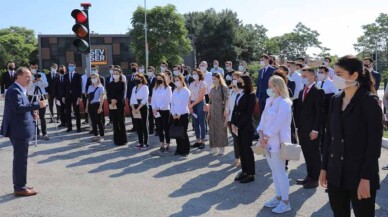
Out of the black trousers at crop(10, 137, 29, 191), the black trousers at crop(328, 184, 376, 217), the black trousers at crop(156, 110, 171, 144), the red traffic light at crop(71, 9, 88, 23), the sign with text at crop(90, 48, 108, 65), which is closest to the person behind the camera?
the black trousers at crop(328, 184, 376, 217)

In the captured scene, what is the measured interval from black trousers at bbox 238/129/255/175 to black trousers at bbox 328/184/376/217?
10.9ft

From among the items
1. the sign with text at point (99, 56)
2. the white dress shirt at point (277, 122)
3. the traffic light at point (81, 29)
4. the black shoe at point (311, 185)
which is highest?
the sign with text at point (99, 56)

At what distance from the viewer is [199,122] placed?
10578 millimetres

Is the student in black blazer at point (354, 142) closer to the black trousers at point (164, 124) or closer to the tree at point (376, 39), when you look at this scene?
the black trousers at point (164, 124)

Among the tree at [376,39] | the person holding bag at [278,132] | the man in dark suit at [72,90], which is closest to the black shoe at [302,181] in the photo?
the person holding bag at [278,132]

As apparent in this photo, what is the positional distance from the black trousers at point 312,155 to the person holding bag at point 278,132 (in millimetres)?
1381

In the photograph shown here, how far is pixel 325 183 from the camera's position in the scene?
12.7 feet

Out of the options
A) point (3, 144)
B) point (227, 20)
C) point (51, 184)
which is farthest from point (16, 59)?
point (51, 184)

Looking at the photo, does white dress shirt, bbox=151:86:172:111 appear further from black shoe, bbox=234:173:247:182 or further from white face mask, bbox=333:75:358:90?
white face mask, bbox=333:75:358:90

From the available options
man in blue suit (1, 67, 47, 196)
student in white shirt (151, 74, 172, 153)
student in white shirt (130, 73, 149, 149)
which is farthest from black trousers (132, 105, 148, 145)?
man in blue suit (1, 67, 47, 196)

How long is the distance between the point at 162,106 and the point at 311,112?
13.0 ft

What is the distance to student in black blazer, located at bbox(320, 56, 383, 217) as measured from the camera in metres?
3.40

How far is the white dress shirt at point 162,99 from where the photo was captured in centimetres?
961

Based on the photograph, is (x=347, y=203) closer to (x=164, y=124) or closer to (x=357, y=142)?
(x=357, y=142)
